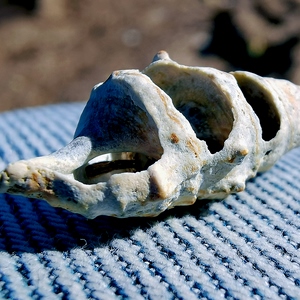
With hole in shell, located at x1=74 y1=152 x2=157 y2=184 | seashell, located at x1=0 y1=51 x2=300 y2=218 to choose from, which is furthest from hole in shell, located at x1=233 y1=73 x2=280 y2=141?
hole in shell, located at x1=74 y1=152 x2=157 y2=184

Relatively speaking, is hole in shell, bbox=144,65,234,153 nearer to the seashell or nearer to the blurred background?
the seashell

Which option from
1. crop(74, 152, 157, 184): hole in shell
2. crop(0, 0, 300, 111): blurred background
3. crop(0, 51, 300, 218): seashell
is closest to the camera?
crop(0, 51, 300, 218): seashell

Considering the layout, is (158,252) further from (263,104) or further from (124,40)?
(124,40)

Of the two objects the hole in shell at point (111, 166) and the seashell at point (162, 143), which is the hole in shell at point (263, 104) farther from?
A: the hole in shell at point (111, 166)

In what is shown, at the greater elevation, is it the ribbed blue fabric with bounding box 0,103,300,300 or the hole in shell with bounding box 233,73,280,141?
the hole in shell with bounding box 233,73,280,141

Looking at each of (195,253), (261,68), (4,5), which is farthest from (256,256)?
(4,5)

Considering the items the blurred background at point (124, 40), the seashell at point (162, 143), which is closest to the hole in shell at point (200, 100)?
the seashell at point (162, 143)

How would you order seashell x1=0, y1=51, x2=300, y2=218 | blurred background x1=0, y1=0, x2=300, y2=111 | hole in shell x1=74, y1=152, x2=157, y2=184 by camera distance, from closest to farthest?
seashell x1=0, y1=51, x2=300, y2=218, hole in shell x1=74, y1=152, x2=157, y2=184, blurred background x1=0, y1=0, x2=300, y2=111

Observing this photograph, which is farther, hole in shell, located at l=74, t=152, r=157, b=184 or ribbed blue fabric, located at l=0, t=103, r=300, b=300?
hole in shell, located at l=74, t=152, r=157, b=184

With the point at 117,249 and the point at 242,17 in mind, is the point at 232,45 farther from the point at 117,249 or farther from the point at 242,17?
the point at 117,249
